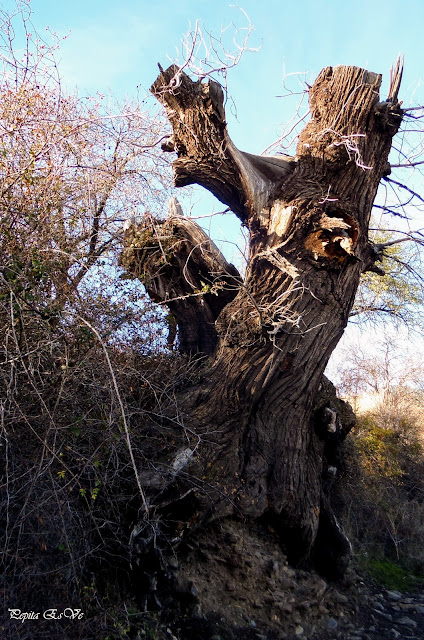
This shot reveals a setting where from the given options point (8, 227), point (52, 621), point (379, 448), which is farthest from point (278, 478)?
point (379, 448)

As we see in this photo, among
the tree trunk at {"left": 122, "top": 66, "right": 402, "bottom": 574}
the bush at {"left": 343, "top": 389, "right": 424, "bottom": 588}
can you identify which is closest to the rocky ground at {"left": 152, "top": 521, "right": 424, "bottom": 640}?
the tree trunk at {"left": 122, "top": 66, "right": 402, "bottom": 574}

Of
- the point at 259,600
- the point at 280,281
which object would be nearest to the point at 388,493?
the point at 259,600

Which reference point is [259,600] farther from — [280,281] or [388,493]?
[388,493]

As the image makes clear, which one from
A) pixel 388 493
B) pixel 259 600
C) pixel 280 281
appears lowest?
pixel 259 600

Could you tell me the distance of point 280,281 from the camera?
18.1ft

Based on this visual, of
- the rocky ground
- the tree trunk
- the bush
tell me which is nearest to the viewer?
the rocky ground

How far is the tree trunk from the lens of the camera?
5.12 meters

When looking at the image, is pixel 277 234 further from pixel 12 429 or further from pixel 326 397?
pixel 12 429

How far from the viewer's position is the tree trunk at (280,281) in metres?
5.12

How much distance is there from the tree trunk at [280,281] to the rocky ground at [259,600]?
0.84 ft

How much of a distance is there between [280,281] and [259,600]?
2.96 meters

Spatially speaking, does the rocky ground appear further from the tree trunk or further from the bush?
the bush

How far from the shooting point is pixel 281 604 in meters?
4.57

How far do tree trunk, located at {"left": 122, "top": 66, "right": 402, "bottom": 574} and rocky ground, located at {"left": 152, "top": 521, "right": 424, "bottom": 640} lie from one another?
0.84ft
